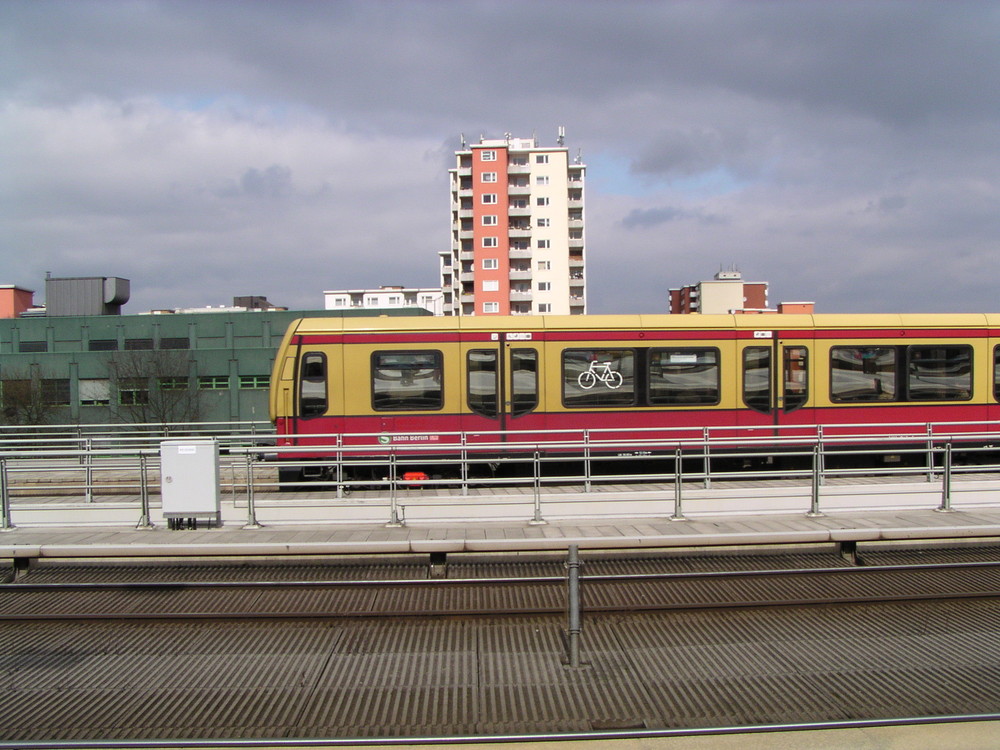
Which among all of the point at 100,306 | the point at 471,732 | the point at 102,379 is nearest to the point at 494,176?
→ the point at 100,306

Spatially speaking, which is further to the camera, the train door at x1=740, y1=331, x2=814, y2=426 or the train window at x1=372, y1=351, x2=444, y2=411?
the train door at x1=740, y1=331, x2=814, y2=426

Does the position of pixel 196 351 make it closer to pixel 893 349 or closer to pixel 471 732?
pixel 893 349

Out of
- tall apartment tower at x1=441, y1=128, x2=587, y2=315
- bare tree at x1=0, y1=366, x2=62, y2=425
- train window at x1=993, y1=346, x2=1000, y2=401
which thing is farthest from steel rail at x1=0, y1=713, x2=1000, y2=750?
tall apartment tower at x1=441, y1=128, x2=587, y2=315

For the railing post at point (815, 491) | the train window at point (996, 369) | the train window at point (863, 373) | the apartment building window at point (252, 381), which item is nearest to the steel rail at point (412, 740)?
the railing post at point (815, 491)

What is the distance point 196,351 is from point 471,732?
1515 inches

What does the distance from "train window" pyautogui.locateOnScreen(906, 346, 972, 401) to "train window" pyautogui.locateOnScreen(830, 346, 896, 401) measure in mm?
514

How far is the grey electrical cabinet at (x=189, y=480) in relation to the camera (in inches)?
416

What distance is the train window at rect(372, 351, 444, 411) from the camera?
14992mm

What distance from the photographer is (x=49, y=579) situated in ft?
29.6

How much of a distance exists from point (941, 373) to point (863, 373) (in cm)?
178

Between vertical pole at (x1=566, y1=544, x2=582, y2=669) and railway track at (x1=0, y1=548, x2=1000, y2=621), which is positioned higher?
vertical pole at (x1=566, y1=544, x2=582, y2=669)

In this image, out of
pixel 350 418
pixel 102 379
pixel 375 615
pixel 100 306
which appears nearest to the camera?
pixel 375 615

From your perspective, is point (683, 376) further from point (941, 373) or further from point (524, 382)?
point (941, 373)

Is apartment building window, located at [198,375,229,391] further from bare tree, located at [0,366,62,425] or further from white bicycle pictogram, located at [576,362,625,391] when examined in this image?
white bicycle pictogram, located at [576,362,625,391]
